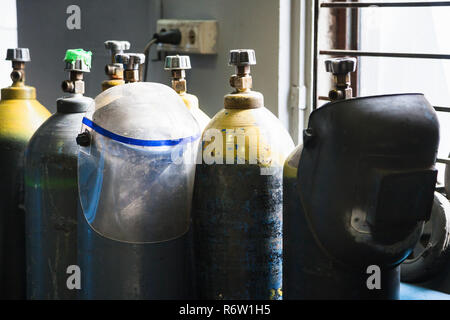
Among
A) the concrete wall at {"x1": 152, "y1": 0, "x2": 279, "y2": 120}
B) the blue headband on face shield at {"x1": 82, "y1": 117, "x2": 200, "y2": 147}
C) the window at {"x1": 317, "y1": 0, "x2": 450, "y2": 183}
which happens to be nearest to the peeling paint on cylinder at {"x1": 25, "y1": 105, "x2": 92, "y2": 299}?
the blue headband on face shield at {"x1": 82, "y1": 117, "x2": 200, "y2": 147}

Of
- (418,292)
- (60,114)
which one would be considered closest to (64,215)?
(60,114)

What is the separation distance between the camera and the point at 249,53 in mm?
1140

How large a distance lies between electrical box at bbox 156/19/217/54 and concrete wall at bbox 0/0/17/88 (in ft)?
1.47

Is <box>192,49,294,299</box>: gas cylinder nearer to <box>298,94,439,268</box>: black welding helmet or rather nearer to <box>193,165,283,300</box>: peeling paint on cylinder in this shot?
<box>193,165,283,300</box>: peeling paint on cylinder

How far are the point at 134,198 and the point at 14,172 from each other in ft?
1.22

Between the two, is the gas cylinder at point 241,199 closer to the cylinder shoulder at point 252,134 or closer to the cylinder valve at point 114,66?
the cylinder shoulder at point 252,134

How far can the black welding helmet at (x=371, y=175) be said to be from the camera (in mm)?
905

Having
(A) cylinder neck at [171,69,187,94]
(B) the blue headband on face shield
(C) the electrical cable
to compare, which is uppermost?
(C) the electrical cable

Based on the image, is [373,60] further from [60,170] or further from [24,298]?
[24,298]

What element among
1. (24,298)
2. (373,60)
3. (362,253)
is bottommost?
(24,298)

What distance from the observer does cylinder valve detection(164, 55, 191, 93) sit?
4.35 feet

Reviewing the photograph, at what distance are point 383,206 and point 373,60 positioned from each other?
966mm

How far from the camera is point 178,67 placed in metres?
1.33

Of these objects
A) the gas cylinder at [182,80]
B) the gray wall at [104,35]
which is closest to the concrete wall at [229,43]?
the gray wall at [104,35]
